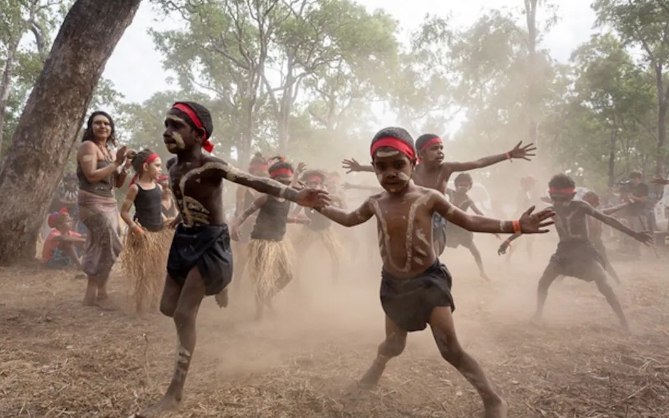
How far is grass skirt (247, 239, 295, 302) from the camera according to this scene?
5289mm

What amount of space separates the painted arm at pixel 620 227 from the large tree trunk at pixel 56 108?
24.5 ft

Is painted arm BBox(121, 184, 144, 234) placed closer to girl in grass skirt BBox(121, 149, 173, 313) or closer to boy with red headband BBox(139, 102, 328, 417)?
girl in grass skirt BBox(121, 149, 173, 313)

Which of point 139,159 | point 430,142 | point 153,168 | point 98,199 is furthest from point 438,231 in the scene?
point 98,199

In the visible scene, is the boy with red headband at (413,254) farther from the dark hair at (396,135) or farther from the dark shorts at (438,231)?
the dark shorts at (438,231)

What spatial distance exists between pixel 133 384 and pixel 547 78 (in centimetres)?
2344

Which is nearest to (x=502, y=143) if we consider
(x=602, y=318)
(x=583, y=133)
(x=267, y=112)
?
(x=583, y=133)

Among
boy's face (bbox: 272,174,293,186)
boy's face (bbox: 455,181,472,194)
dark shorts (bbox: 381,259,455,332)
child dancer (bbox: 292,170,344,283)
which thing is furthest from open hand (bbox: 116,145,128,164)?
boy's face (bbox: 455,181,472,194)

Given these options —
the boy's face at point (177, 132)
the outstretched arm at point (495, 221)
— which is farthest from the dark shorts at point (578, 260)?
the boy's face at point (177, 132)

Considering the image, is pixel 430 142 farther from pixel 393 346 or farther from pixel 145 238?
pixel 145 238

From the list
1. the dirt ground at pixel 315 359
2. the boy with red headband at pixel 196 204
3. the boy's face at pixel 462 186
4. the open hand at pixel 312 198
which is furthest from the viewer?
the boy's face at pixel 462 186

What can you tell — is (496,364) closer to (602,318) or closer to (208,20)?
(602,318)

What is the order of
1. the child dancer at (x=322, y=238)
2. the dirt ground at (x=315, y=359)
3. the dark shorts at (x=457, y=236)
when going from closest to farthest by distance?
the dirt ground at (x=315, y=359)
the child dancer at (x=322, y=238)
the dark shorts at (x=457, y=236)

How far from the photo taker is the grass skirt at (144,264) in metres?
5.02

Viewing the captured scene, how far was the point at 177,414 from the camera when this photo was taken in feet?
9.14
